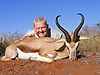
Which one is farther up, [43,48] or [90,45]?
[43,48]

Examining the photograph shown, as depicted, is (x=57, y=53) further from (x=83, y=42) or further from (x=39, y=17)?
(x=83, y=42)

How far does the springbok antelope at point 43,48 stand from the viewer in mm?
5695

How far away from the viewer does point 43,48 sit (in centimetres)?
637

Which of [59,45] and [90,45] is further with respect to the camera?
[90,45]

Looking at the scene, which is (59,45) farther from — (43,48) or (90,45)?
(90,45)

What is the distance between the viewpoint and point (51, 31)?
8.90 meters

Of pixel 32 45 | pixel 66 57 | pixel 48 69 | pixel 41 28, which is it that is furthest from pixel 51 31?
pixel 48 69

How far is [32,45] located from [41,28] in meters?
1.24

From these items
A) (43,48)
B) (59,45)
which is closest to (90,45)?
(59,45)

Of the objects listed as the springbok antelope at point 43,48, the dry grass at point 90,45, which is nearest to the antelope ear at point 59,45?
the springbok antelope at point 43,48

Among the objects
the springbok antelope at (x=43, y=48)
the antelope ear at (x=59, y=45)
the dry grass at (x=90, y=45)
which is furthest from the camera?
the dry grass at (x=90, y=45)

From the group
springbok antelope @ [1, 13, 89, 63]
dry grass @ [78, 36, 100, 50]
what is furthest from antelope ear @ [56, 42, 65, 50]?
dry grass @ [78, 36, 100, 50]

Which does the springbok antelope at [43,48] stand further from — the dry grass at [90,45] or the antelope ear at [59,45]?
the dry grass at [90,45]

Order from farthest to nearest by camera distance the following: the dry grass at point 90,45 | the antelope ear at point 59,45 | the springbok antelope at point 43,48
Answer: the dry grass at point 90,45 → the antelope ear at point 59,45 → the springbok antelope at point 43,48
